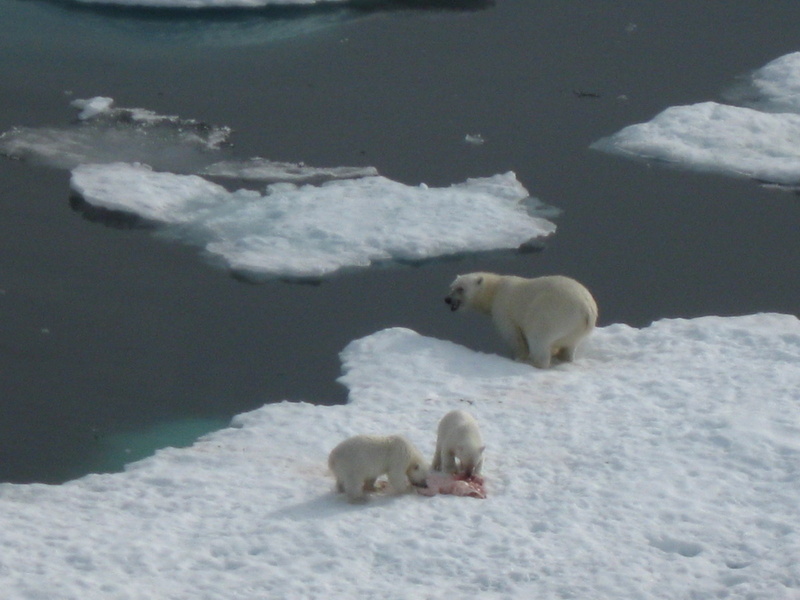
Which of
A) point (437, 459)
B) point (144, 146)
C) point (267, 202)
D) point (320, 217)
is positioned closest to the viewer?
point (437, 459)

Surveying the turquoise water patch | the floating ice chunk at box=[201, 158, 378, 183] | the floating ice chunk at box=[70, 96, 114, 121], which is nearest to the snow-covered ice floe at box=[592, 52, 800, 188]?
the floating ice chunk at box=[201, 158, 378, 183]

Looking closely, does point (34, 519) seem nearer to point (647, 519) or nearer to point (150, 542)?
point (150, 542)

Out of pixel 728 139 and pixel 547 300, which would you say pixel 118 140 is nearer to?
pixel 547 300

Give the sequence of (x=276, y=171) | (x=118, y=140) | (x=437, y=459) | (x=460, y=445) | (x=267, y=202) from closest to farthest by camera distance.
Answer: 1. (x=460, y=445)
2. (x=437, y=459)
3. (x=267, y=202)
4. (x=276, y=171)
5. (x=118, y=140)

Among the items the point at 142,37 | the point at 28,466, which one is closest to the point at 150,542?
the point at 28,466

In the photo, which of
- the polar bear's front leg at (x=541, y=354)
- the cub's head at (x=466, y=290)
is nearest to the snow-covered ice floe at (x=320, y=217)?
the cub's head at (x=466, y=290)

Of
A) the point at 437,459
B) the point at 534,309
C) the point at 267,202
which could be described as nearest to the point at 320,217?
the point at 267,202
